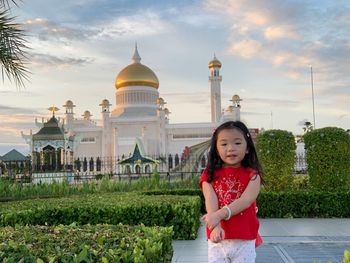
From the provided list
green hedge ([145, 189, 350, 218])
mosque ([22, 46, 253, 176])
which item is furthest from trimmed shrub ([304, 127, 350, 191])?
mosque ([22, 46, 253, 176])

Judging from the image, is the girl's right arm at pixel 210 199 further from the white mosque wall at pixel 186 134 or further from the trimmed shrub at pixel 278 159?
the white mosque wall at pixel 186 134

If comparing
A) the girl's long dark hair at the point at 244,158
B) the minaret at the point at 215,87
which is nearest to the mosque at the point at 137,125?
the minaret at the point at 215,87

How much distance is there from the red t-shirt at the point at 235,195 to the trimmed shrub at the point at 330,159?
930cm

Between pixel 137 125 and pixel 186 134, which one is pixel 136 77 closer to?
pixel 137 125

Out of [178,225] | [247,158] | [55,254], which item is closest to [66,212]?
[178,225]

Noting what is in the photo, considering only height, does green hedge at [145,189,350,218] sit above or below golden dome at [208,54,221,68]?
below

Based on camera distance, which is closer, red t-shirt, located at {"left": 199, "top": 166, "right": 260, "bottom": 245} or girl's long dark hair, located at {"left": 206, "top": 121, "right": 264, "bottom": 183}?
red t-shirt, located at {"left": 199, "top": 166, "right": 260, "bottom": 245}

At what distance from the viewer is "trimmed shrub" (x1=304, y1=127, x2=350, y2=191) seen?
11703mm

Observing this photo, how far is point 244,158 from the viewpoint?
10.5ft

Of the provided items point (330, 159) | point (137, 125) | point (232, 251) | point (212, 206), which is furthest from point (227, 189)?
point (137, 125)

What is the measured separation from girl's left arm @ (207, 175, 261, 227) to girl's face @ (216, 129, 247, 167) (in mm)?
Answer: 189

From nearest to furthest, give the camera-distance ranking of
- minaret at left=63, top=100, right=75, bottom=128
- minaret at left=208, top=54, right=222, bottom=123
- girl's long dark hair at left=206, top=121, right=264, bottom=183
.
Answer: girl's long dark hair at left=206, top=121, right=264, bottom=183, minaret at left=63, top=100, right=75, bottom=128, minaret at left=208, top=54, right=222, bottom=123

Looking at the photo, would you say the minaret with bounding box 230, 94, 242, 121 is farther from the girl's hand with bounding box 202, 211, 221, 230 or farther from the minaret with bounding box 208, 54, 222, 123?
the girl's hand with bounding box 202, 211, 221, 230

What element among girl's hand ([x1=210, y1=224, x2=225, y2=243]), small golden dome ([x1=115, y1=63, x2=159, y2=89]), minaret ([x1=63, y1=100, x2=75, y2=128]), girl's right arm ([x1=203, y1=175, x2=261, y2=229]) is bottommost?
girl's hand ([x1=210, y1=224, x2=225, y2=243])
